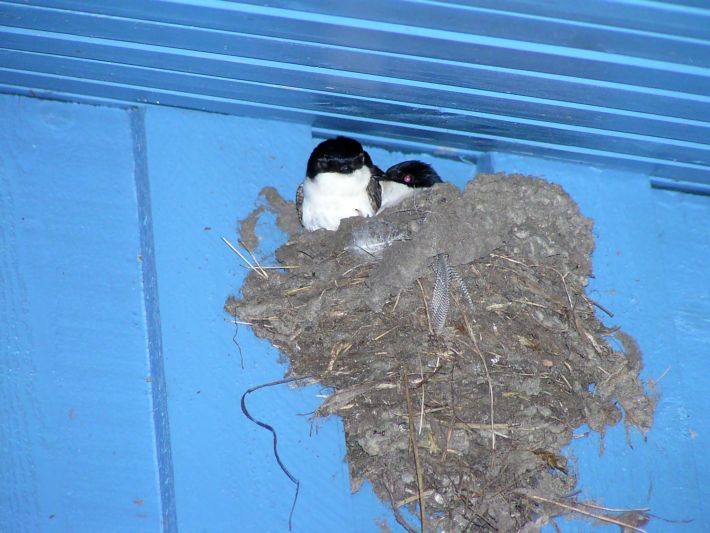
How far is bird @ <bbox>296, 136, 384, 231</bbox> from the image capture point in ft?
16.6

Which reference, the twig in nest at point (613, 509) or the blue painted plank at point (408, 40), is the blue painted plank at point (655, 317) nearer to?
the twig in nest at point (613, 509)

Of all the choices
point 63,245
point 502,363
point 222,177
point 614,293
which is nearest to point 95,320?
point 63,245

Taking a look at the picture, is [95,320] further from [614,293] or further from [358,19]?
[614,293]

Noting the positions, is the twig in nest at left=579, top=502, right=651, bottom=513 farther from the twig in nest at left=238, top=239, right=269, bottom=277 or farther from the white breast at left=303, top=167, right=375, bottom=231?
the white breast at left=303, top=167, right=375, bottom=231

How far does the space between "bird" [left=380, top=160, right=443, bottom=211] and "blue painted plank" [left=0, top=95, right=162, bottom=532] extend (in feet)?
5.15

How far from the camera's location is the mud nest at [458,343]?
13.3 feet

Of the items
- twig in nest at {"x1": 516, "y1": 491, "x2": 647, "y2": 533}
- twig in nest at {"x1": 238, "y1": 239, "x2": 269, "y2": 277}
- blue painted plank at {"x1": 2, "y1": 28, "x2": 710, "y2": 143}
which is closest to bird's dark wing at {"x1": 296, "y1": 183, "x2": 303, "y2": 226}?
twig in nest at {"x1": 238, "y1": 239, "x2": 269, "y2": 277}

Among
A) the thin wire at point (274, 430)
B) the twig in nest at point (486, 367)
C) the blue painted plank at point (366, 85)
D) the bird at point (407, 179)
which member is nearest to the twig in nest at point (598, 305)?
the twig in nest at point (486, 367)

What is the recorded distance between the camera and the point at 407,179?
532cm

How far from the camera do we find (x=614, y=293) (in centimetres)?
470

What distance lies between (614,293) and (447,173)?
117 centimetres

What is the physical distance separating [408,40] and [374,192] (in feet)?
5.68

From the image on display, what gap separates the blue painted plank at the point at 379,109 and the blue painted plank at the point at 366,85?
55mm

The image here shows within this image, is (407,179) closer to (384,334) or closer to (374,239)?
(374,239)
